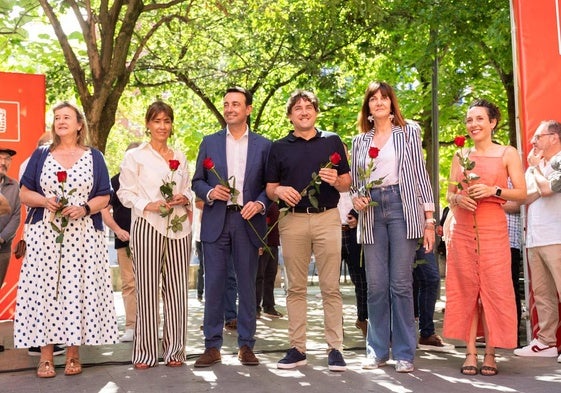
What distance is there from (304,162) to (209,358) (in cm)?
184

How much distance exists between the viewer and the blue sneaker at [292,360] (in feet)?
24.6

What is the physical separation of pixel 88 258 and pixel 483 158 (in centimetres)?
335

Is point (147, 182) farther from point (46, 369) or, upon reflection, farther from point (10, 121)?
point (10, 121)

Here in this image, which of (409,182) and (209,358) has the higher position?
(409,182)

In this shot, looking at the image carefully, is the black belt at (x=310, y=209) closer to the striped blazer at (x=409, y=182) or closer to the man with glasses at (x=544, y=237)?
the striped blazer at (x=409, y=182)

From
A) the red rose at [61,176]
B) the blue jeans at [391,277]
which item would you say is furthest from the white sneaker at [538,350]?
the red rose at [61,176]

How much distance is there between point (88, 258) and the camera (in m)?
7.46

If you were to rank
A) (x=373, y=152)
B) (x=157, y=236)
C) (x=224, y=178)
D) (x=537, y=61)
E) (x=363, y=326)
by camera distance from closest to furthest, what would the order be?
(x=373, y=152) → (x=157, y=236) → (x=224, y=178) → (x=537, y=61) → (x=363, y=326)

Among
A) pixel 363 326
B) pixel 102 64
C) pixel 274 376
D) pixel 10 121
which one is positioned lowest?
pixel 274 376

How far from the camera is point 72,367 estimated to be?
736 cm

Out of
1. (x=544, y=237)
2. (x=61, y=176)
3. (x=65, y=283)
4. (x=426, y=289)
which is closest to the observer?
(x=61, y=176)

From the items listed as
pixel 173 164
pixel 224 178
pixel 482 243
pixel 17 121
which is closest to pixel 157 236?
pixel 173 164

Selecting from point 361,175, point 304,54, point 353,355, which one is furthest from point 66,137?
point 304,54

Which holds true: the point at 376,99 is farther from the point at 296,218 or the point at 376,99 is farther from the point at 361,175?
the point at 296,218
